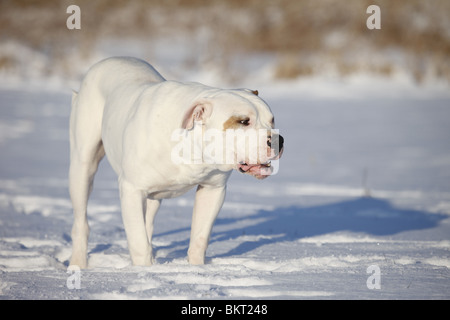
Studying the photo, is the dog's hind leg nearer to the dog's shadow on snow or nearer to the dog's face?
the dog's shadow on snow

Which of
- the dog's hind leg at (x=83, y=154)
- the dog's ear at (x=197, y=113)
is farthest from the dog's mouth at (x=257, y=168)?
the dog's hind leg at (x=83, y=154)

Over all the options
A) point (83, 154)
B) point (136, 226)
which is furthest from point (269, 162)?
point (83, 154)

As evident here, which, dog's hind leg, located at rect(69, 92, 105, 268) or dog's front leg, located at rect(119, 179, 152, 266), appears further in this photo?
dog's hind leg, located at rect(69, 92, 105, 268)

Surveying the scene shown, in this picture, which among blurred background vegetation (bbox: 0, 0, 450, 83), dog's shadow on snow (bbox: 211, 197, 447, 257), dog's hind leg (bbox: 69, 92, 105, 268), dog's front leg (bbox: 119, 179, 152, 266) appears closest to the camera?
dog's front leg (bbox: 119, 179, 152, 266)

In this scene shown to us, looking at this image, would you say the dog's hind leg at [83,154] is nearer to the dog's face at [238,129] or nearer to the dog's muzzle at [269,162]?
the dog's face at [238,129]

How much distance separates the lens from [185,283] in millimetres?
4016

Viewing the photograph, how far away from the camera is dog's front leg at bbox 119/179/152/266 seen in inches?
181

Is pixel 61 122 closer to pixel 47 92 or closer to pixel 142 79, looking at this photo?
pixel 47 92

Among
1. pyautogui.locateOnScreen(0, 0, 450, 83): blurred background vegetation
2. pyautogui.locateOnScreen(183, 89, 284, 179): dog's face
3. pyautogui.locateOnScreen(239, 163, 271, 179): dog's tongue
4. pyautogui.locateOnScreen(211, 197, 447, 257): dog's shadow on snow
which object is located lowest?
pyautogui.locateOnScreen(211, 197, 447, 257): dog's shadow on snow

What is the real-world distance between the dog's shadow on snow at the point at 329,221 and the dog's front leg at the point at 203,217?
715 millimetres

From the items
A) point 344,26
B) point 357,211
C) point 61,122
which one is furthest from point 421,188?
point 344,26

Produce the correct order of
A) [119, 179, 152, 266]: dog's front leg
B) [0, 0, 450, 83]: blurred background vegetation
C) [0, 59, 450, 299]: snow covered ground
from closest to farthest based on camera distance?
[0, 59, 450, 299]: snow covered ground < [119, 179, 152, 266]: dog's front leg < [0, 0, 450, 83]: blurred background vegetation

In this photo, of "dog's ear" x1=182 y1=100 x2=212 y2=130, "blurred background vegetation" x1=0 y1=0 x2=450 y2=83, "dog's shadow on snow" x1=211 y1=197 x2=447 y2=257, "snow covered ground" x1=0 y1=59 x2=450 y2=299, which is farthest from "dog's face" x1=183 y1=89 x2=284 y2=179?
"blurred background vegetation" x1=0 y1=0 x2=450 y2=83
